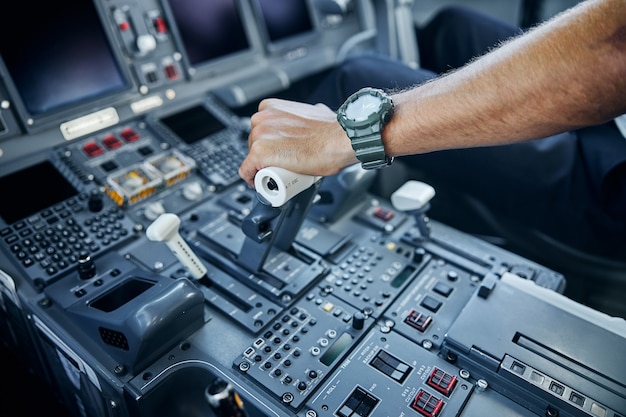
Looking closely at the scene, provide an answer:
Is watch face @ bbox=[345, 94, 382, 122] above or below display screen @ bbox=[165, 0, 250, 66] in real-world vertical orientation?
below

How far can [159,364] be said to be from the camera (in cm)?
131

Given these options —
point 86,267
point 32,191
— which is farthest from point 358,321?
point 32,191

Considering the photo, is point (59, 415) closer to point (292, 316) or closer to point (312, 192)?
point (292, 316)

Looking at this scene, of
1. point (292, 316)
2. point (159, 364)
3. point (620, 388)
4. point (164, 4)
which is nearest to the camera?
point (620, 388)

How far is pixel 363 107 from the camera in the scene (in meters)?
1.27

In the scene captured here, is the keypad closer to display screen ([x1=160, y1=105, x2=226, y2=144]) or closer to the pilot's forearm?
display screen ([x1=160, y1=105, x2=226, y2=144])

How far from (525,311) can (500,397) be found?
27 cm

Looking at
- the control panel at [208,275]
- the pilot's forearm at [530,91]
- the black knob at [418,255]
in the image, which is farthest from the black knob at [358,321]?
the pilot's forearm at [530,91]

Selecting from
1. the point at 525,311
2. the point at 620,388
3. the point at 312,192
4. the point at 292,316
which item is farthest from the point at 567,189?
the point at 292,316

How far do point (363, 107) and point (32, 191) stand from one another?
126cm

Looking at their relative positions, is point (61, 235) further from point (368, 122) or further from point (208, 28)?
point (208, 28)

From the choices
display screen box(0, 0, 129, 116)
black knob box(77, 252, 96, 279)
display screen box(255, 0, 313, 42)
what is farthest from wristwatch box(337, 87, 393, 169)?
display screen box(255, 0, 313, 42)

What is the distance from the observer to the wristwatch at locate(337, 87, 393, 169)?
49.1 inches

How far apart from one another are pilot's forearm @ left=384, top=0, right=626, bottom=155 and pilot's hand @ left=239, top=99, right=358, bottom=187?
152mm
